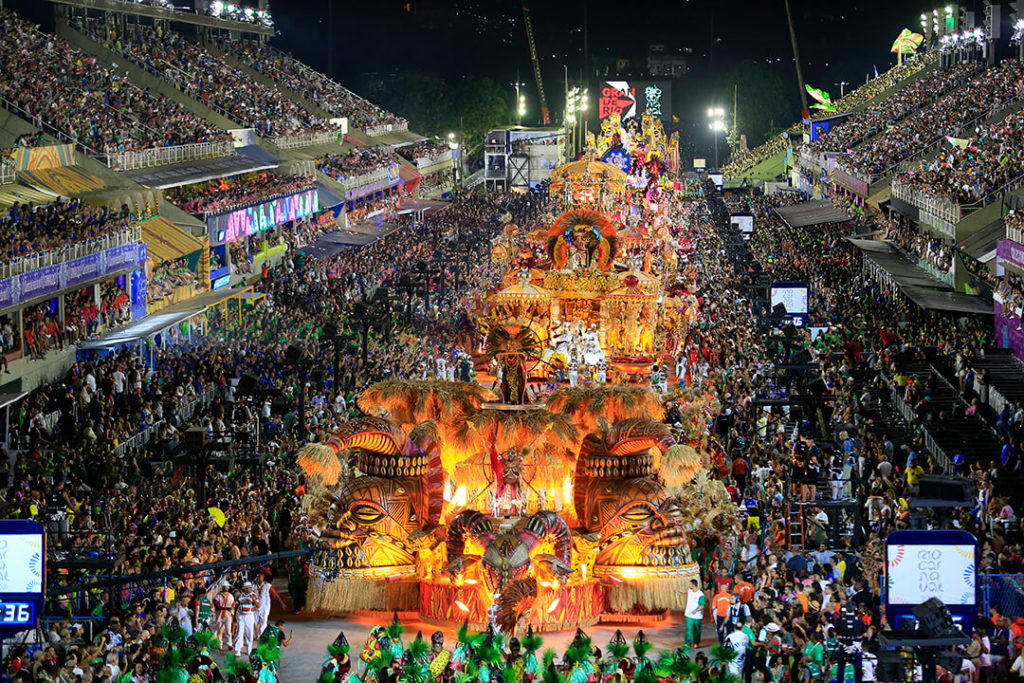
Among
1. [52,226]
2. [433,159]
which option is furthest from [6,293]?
[433,159]

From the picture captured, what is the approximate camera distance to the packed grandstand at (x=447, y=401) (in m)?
19.0

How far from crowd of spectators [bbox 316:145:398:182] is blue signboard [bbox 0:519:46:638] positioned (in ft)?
197

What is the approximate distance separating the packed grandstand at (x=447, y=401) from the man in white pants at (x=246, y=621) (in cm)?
4

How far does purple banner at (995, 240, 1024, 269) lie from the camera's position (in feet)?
116

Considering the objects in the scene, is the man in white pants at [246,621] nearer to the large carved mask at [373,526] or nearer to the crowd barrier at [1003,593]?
the large carved mask at [373,526]

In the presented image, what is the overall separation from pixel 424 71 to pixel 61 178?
86647 mm

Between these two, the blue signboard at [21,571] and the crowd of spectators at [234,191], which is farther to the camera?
the crowd of spectators at [234,191]

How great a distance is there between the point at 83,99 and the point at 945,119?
32509mm

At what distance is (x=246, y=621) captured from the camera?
63.4 ft

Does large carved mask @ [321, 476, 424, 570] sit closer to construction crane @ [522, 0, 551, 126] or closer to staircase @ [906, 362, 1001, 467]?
staircase @ [906, 362, 1001, 467]

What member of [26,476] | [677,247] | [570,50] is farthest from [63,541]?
[570,50]

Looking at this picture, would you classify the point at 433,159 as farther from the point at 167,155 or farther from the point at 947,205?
the point at 947,205

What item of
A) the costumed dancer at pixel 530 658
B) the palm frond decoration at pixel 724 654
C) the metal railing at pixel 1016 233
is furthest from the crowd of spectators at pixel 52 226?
the metal railing at pixel 1016 233

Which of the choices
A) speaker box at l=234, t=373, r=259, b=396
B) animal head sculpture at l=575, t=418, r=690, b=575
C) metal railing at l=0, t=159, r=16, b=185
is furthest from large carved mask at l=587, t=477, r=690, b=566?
metal railing at l=0, t=159, r=16, b=185
